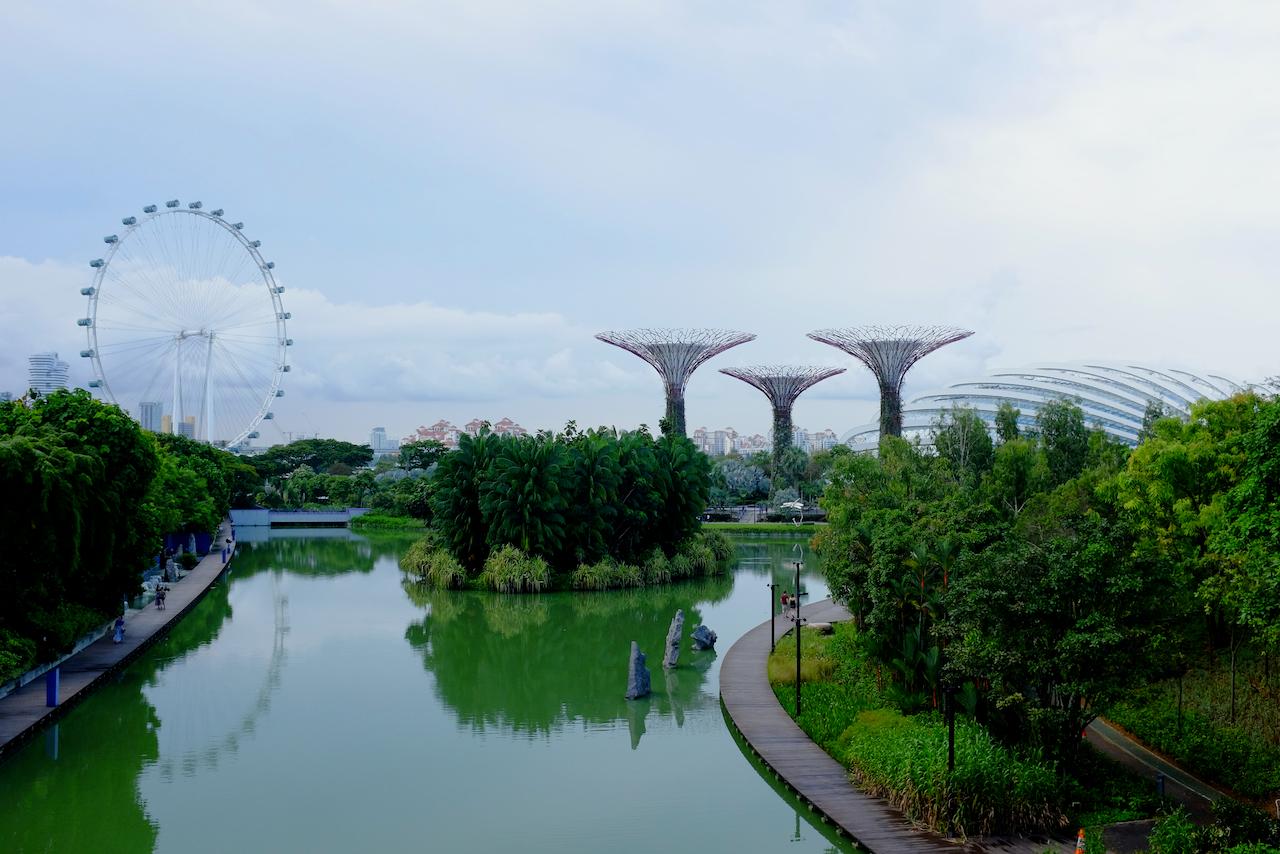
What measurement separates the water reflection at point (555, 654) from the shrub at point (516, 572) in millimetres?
676

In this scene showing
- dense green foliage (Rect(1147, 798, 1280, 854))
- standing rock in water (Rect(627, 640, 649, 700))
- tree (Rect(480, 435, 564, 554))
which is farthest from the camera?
tree (Rect(480, 435, 564, 554))

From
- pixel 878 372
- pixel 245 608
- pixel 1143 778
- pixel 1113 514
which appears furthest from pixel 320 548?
pixel 1143 778

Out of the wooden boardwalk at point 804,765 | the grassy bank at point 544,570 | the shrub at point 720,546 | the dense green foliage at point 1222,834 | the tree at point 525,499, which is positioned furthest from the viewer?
the shrub at point 720,546

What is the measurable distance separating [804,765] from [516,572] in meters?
24.1

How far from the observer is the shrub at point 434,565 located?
42906mm

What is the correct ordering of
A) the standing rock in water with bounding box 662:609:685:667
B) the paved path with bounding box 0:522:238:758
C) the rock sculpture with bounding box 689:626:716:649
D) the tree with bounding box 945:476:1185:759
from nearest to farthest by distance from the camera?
1. the tree with bounding box 945:476:1185:759
2. the paved path with bounding box 0:522:238:758
3. the standing rock in water with bounding box 662:609:685:667
4. the rock sculpture with bounding box 689:626:716:649

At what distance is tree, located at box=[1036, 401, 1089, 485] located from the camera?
3982 cm

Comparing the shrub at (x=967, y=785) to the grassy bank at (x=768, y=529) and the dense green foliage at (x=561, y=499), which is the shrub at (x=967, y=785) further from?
the grassy bank at (x=768, y=529)

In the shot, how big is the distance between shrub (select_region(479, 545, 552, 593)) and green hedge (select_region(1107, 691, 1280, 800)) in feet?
80.6

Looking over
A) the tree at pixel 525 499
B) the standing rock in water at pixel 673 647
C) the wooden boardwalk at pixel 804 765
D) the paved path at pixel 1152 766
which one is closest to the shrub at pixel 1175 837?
the paved path at pixel 1152 766

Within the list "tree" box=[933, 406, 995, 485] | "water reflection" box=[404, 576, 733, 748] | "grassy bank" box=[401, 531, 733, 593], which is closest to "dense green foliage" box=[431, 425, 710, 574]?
"grassy bank" box=[401, 531, 733, 593]

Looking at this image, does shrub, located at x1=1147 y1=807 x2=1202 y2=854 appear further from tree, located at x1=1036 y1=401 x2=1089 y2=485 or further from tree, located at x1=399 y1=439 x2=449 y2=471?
tree, located at x1=399 y1=439 x2=449 y2=471

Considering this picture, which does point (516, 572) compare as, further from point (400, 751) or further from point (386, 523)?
point (386, 523)

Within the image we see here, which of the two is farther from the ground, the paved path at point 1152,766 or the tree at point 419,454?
the tree at point 419,454
